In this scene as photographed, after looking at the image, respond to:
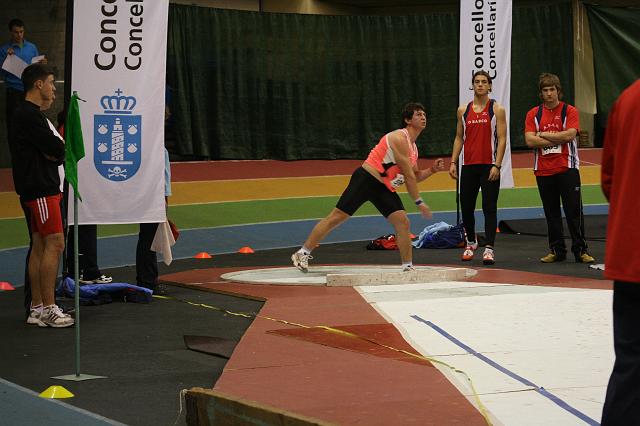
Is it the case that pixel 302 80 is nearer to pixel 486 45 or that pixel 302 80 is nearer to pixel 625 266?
pixel 486 45

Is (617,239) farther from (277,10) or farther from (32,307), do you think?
Answer: (277,10)

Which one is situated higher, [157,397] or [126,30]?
[126,30]

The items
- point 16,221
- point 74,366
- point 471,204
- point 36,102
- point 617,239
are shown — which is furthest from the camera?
point 16,221

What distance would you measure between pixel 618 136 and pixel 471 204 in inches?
359

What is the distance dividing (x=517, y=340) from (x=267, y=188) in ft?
44.2

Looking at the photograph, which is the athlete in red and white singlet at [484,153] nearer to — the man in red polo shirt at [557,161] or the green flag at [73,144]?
the man in red polo shirt at [557,161]

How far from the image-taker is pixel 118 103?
9656 millimetres

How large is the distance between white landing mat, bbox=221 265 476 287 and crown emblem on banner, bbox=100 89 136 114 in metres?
2.78

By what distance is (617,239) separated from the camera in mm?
4496

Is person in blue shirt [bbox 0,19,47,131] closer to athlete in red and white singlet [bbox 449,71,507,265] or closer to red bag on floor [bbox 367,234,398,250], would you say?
red bag on floor [bbox 367,234,398,250]

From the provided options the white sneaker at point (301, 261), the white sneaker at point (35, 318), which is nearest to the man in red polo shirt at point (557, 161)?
the white sneaker at point (301, 261)

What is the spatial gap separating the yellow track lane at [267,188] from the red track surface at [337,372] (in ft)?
30.4

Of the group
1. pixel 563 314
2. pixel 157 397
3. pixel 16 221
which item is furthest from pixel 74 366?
pixel 16 221

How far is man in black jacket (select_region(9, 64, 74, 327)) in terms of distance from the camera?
9.24m
